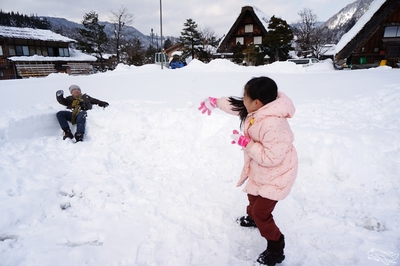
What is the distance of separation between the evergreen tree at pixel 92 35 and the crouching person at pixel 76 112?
31414 mm

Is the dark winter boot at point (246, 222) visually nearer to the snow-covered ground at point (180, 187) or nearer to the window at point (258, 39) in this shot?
the snow-covered ground at point (180, 187)

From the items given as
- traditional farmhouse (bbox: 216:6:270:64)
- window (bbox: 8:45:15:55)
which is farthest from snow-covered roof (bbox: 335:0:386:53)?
window (bbox: 8:45:15:55)

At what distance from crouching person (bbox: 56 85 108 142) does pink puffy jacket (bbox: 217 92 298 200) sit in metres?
3.29

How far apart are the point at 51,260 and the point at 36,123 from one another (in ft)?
10.3

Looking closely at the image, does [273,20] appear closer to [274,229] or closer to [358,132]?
[358,132]

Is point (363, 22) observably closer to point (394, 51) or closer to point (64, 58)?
point (394, 51)

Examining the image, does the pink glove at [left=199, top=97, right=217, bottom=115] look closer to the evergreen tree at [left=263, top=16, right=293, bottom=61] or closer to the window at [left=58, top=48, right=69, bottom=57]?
the evergreen tree at [left=263, top=16, right=293, bottom=61]

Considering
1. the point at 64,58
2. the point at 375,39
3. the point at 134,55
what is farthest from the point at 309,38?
the point at 64,58

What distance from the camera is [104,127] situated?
4316 millimetres

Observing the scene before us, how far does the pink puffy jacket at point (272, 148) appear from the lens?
5.61ft

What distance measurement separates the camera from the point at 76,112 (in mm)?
4422

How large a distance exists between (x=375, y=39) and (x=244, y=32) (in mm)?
13216

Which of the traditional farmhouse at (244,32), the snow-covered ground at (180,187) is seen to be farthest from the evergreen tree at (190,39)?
the snow-covered ground at (180,187)

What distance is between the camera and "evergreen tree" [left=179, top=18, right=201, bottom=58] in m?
26.3
